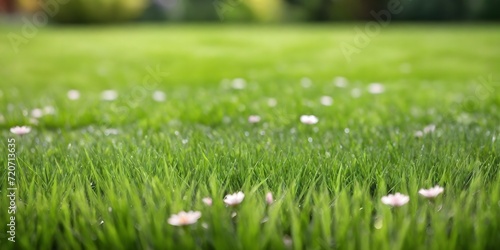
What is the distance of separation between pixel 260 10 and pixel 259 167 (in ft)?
61.8

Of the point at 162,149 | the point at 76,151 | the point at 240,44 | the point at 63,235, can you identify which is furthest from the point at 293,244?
the point at 240,44

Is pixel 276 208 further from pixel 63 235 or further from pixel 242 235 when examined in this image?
pixel 63 235

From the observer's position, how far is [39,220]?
68.3 inches

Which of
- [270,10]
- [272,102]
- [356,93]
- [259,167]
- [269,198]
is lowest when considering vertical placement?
[269,198]

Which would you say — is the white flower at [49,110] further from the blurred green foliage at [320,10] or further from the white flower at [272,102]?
the blurred green foliage at [320,10]

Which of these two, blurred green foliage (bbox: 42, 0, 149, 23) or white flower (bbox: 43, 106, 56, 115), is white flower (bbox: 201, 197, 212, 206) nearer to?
white flower (bbox: 43, 106, 56, 115)

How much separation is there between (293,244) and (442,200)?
2.18 feet

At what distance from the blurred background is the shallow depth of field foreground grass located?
46.9 feet

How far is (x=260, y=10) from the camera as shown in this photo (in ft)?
66.8

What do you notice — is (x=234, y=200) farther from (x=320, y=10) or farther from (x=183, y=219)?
(x=320, y=10)

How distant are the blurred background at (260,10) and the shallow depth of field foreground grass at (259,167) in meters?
14.3

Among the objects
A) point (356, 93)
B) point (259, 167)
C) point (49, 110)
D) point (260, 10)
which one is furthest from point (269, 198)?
point (260, 10)

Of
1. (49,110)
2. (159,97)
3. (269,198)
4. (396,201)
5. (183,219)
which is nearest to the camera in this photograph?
(183,219)

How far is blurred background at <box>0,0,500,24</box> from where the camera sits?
1925 cm
